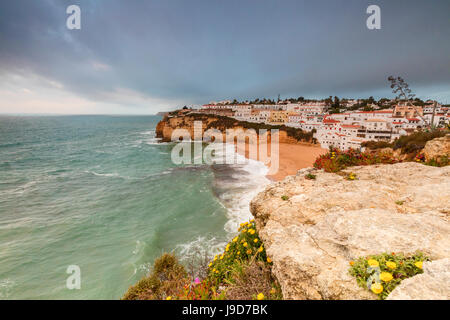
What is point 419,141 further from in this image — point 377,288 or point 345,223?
point 377,288

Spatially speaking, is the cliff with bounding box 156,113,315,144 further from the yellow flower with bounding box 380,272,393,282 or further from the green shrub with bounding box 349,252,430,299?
the yellow flower with bounding box 380,272,393,282

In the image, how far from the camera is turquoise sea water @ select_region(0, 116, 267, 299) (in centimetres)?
948

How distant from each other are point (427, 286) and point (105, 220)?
17.9 m

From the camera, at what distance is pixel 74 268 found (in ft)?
32.6

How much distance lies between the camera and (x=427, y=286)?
196 cm

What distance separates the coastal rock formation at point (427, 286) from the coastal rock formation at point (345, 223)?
3.4 inches

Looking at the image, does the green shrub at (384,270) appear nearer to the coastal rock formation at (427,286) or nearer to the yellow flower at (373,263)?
the yellow flower at (373,263)

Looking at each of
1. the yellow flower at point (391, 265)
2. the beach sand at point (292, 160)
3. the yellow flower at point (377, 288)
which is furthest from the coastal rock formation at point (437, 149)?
the beach sand at point (292, 160)

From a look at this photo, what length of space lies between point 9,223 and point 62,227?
4.90m

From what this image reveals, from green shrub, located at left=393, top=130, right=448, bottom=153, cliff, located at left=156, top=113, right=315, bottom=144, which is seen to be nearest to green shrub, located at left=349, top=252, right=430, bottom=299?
green shrub, located at left=393, top=130, right=448, bottom=153

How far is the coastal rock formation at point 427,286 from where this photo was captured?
1.88m

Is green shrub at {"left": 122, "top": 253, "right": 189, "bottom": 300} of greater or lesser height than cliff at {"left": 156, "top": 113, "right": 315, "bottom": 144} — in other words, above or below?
below

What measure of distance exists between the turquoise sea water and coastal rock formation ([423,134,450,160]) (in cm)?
1115

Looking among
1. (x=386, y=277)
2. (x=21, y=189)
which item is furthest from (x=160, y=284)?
(x=21, y=189)
